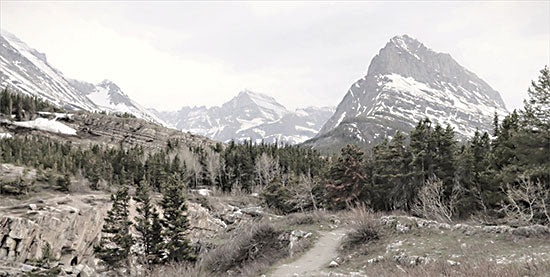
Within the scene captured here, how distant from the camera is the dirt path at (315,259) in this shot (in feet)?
57.8

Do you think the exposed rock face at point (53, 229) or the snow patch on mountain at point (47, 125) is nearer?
the exposed rock face at point (53, 229)

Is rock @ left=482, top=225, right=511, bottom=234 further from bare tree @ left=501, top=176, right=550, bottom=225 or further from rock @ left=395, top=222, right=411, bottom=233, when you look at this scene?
rock @ left=395, top=222, right=411, bottom=233

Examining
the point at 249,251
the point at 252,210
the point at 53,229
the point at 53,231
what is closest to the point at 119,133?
the point at 252,210

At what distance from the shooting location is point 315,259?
65.3 ft

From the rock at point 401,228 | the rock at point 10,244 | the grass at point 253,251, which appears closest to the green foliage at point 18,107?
the rock at point 10,244

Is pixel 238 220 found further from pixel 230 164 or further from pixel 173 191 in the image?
pixel 230 164

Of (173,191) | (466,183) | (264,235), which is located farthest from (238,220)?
(466,183)

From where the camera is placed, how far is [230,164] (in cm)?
7981

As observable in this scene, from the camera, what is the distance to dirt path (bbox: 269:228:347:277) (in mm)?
17625

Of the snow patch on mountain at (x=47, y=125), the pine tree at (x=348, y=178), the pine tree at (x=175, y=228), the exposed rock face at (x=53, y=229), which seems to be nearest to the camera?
the pine tree at (x=175, y=228)

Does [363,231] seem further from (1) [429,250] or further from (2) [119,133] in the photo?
(2) [119,133]

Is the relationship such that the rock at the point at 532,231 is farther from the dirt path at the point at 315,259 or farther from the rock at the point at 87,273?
the rock at the point at 87,273

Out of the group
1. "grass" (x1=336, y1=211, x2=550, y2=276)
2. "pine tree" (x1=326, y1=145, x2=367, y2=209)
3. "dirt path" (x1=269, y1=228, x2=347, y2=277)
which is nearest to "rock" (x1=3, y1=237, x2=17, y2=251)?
"dirt path" (x1=269, y1=228, x2=347, y2=277)

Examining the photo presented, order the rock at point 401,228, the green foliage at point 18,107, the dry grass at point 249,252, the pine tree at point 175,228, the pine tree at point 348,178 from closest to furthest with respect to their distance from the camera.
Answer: the rock at point 401,228 < the dry grass at point 249,252 < the pine tree at point 175,228 < the pine tree at point 348,178 < the green foliage at point 18,107
